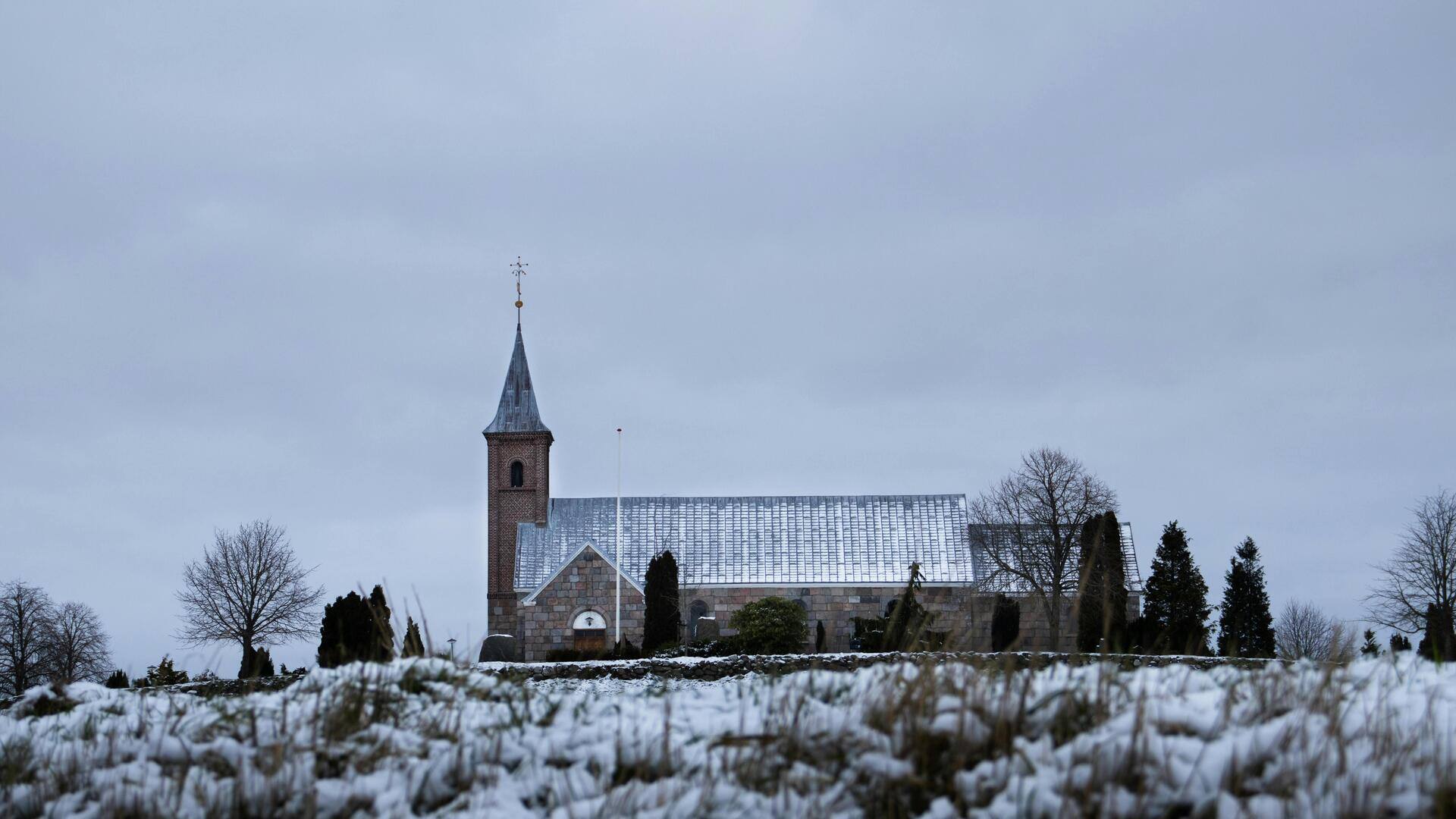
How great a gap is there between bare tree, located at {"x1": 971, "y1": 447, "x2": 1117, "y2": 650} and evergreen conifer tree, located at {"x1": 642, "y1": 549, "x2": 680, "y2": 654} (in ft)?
30.0

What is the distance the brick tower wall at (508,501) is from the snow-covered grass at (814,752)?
35.0 m

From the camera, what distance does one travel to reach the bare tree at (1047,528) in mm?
36594

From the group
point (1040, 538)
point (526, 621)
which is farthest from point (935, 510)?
point (526, 621)

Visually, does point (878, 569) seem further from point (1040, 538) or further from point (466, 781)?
point (466, 781)

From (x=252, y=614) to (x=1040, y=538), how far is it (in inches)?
906

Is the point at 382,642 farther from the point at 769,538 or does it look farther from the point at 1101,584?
the point at 769,538

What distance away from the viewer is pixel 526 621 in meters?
38.4

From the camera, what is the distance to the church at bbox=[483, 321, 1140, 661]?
38594 mm

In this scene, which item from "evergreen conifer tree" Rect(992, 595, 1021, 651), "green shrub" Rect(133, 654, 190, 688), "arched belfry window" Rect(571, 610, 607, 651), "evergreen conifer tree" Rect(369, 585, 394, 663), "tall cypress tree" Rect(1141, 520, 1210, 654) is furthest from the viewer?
"arched belfry window" Rect(571, 610, 607, 651)

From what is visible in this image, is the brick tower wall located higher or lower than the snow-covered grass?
Answer: higher

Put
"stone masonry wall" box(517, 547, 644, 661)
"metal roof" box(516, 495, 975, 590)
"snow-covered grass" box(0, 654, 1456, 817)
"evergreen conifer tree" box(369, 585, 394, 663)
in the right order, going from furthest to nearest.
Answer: "metal roof" box(516, 495, 975, 590), "stone masonry wall" box(517, 547, 644, 661), "evergreen conifer tree" box(369, 585, 394, 663), "snow-covered grass" box(0, 654, 1456, 817)

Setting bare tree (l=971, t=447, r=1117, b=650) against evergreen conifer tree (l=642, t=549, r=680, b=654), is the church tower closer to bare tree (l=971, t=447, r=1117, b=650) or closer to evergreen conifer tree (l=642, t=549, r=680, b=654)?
evergreen conifer tree (l=642, t=549, r=680, b=654)

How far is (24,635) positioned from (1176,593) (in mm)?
33354

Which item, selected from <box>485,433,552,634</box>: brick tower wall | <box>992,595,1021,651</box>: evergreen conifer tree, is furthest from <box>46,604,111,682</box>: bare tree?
<box>992,595,1021,651</box>: evergreen conifer tree
